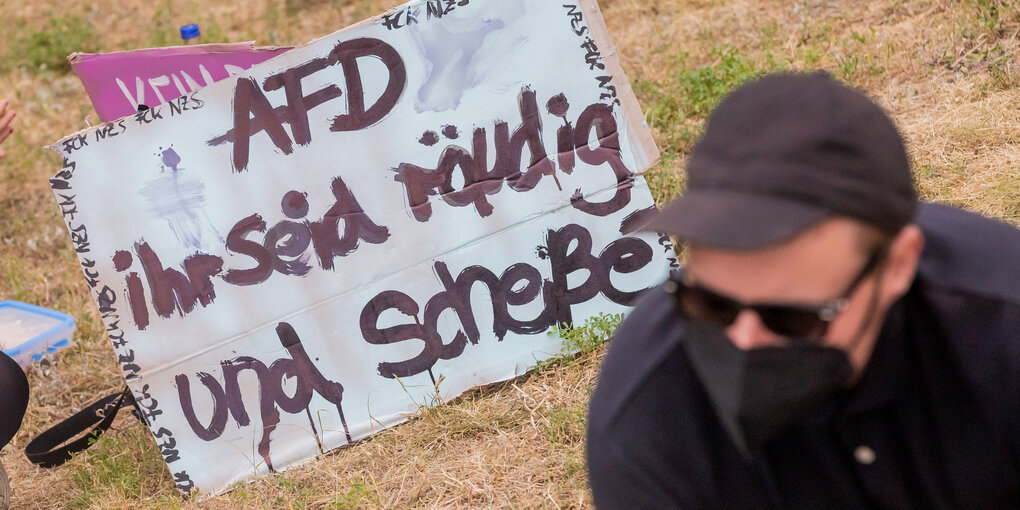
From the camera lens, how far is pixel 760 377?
1.47m

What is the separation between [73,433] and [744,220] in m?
3.33

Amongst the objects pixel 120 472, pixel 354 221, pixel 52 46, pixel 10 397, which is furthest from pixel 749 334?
pixel 52 46

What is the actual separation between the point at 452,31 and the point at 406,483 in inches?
63.6

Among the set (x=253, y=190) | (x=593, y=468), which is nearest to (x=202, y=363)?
(x=253, y=190)

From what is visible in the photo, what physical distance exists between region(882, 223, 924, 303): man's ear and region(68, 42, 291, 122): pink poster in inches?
106

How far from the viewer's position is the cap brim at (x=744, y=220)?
4.18ft

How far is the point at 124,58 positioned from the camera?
3.68 metres

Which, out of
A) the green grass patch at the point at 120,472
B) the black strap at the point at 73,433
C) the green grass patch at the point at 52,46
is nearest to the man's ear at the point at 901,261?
the green grass patch at the point at 120,472

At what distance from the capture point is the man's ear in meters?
1.41

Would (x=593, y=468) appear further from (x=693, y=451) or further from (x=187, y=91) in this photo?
(x=187, y=91)

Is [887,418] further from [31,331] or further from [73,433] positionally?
[31,331]

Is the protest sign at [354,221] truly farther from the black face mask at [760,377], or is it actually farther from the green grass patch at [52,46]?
the green grass patch at [52,46]

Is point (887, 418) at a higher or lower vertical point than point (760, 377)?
lower

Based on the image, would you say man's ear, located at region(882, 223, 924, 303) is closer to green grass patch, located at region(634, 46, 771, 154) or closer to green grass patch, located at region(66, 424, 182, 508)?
green grass patch, located at region(66, 424, 182, 508)
